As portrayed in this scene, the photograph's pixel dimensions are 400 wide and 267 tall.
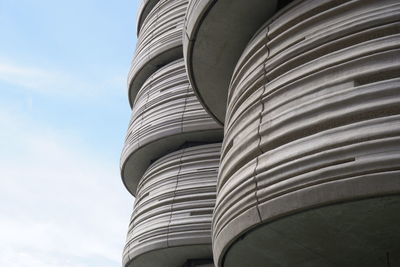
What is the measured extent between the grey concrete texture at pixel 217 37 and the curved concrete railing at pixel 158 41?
733cm

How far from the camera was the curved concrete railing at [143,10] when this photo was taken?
2448cm

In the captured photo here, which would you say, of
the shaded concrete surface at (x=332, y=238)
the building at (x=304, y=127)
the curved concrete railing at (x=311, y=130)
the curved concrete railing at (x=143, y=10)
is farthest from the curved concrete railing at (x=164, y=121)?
the shaded concrete surface at (x=332, y=238)

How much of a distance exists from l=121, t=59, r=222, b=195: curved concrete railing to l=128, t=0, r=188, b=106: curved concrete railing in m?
0.52

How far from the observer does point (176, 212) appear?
709 inches

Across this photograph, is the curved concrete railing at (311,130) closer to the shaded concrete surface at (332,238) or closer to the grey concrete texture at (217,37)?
the shaded concrete surface at (332,238)

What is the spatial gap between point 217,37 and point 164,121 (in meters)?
8.06

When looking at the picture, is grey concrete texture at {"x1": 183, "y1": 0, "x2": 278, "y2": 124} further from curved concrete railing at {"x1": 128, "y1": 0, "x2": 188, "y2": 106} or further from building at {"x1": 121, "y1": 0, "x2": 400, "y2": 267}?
curved concrete railing at {"x1": 128, "y1": 0, "x2": 188, "y2": 106}

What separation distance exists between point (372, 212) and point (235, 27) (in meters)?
Result: 4.77

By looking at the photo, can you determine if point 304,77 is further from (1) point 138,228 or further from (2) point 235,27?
(1) point 138,228

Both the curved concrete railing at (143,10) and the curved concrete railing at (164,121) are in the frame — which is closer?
the curved concrete railing at (164,121)

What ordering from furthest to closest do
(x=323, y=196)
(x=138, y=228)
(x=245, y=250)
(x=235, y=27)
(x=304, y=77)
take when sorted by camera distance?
(x=138, y=228)
(x=235, y=27)
(x=245, y=250)
(x=304, y=77)
(x=323, y=196)

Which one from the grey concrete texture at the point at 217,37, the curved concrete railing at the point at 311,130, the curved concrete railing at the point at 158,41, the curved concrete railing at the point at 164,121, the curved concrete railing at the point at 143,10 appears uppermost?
the curved concrete railing at the point at 143,10

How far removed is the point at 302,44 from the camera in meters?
9.39

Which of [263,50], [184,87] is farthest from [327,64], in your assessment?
[184,87]
